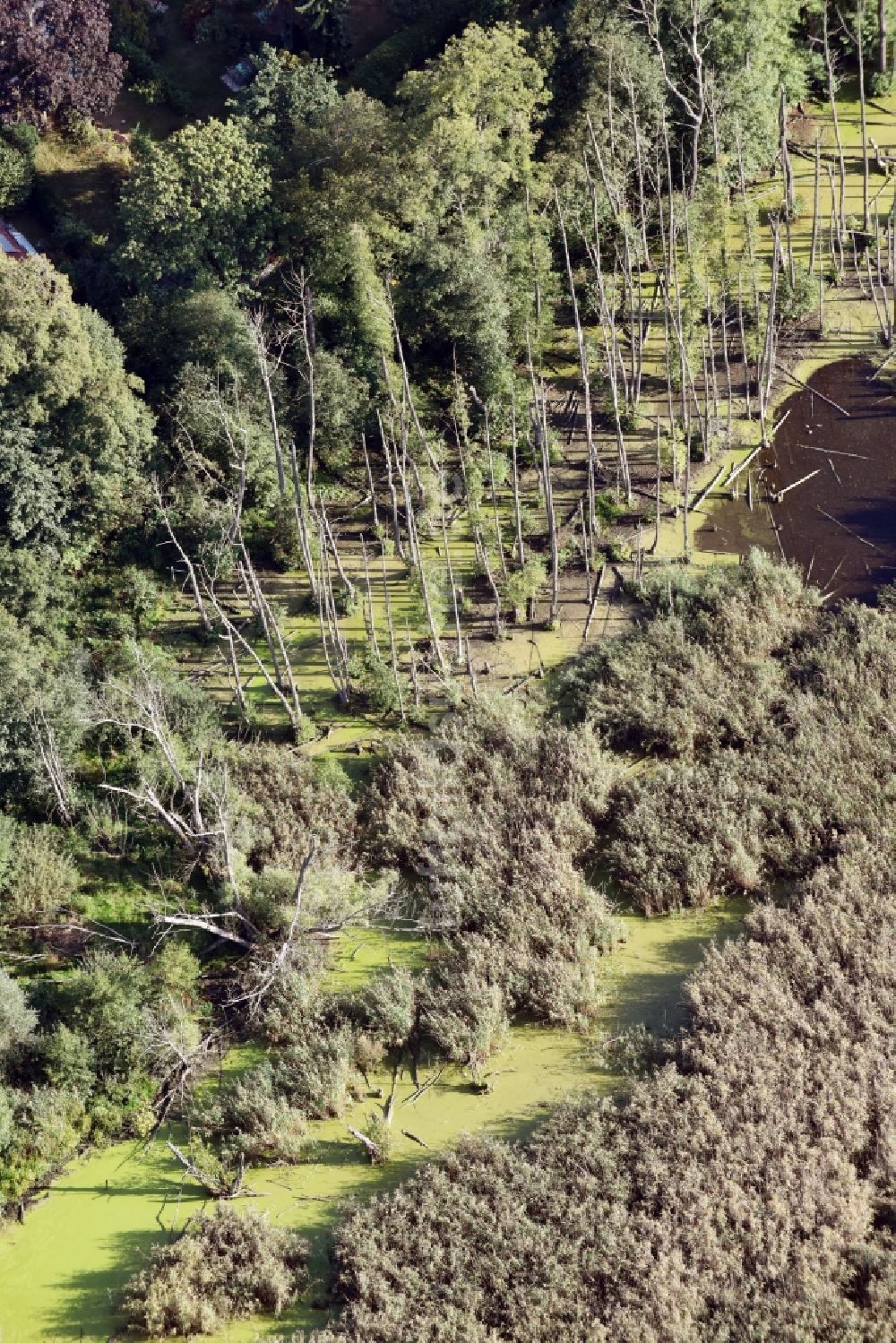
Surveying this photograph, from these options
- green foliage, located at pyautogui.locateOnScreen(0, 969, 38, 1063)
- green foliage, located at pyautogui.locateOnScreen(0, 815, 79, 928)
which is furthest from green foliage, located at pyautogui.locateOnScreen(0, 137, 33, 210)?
green foliage, located at pyautogui.locateOnScreen(0, 969, 38, 1063)

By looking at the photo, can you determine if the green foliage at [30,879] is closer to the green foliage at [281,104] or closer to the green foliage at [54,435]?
the green foliage at [54,435]

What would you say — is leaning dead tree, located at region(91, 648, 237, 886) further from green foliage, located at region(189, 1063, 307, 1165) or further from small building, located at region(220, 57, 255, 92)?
small building, located at region(220, 57, 255, 92)

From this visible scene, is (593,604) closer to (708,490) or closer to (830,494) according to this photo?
(708,490)

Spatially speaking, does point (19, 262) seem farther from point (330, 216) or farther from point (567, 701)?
point (567, 701)

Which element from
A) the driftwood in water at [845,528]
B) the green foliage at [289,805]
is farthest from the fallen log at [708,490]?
the green foliage at [289,805]

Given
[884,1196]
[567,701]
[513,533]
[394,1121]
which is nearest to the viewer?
[884,1196]

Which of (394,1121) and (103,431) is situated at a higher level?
(103,431)

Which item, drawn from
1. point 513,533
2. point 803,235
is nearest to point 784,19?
point 803,235
